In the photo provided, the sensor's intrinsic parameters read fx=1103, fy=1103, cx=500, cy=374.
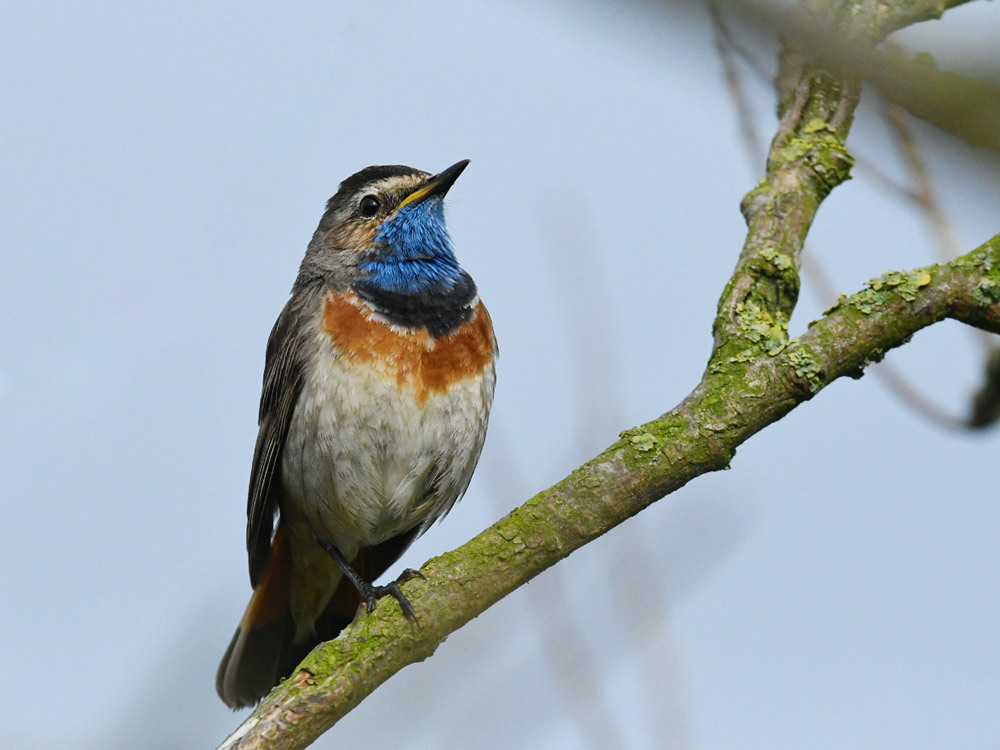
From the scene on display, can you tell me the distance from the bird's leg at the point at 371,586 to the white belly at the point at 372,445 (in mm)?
105

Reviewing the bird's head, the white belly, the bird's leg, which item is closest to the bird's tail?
the bird's leg

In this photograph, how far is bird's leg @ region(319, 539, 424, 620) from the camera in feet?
13.3

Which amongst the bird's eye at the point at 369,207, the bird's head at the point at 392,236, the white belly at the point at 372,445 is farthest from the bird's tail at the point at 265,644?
the bird's eye at the point at 369,207

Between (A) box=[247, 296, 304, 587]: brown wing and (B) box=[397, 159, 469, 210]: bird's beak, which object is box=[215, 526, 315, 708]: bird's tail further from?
(B) box=[397, 159, 469, 210]: bird's beak

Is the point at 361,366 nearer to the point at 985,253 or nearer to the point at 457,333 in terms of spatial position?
the point at 457,333

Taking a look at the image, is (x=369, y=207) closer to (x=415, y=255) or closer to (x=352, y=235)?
(x=352, y=235)

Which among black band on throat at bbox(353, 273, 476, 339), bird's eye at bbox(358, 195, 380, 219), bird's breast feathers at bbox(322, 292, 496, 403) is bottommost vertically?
bird's breast feathers at bbox(322, 292, 496, 403)

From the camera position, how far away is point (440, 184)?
245 inches

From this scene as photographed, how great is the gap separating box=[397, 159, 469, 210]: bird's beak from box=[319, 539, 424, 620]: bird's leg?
6.48 ft

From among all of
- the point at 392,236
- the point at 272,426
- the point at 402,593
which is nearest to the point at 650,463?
the point at 402,593

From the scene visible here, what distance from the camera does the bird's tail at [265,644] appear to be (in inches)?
234

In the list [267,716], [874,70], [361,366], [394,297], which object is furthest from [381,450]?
[874,70]

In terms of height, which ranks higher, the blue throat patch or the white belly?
the blue throat patch

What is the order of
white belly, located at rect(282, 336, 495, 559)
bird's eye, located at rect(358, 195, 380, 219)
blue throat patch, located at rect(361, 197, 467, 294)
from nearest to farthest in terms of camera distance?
white belly, located at rect(282, 336, 495, 559) < blue throat patch, located at rect(361, 197, 467, 294) < bird's eye, located at rect(358, 195, 380, 219)
